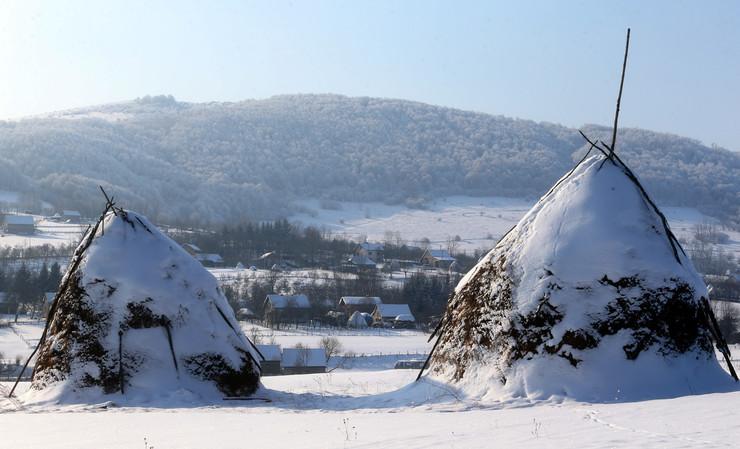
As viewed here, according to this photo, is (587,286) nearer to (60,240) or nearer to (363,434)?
(363,434)

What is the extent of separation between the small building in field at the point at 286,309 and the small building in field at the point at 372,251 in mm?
48068

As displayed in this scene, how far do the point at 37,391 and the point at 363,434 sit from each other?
8.69 m

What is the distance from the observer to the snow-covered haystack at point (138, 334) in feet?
57.9

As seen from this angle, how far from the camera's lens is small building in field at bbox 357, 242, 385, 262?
422 ft

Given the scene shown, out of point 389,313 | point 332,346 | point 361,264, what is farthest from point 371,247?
point 332,346

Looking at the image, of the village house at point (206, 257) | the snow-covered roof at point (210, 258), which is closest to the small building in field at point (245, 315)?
the village house at point (206, 257)

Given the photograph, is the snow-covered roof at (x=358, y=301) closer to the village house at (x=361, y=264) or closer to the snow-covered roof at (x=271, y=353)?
the village house at (x=361, y=264)

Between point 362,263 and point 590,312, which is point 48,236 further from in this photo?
point 590,312

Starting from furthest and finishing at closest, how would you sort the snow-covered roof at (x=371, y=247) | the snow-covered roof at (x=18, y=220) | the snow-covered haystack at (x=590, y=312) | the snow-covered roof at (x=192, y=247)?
the snow-covered roof at (x=371, y=247)
the snow-covered roof at (x=18, y=220)
the snow-covered roof at (x=192, y=247)
the snow-covered haystack at (x=590, y=312)

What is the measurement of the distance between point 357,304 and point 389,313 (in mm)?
5781

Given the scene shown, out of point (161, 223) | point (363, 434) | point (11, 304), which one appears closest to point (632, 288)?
point (363, 434)

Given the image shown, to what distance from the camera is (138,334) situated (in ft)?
59.2

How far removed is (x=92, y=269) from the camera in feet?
61.5

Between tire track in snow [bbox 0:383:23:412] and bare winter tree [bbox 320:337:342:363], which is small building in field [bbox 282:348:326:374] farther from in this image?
tire track in snow [bbox 0:383:23:412]
